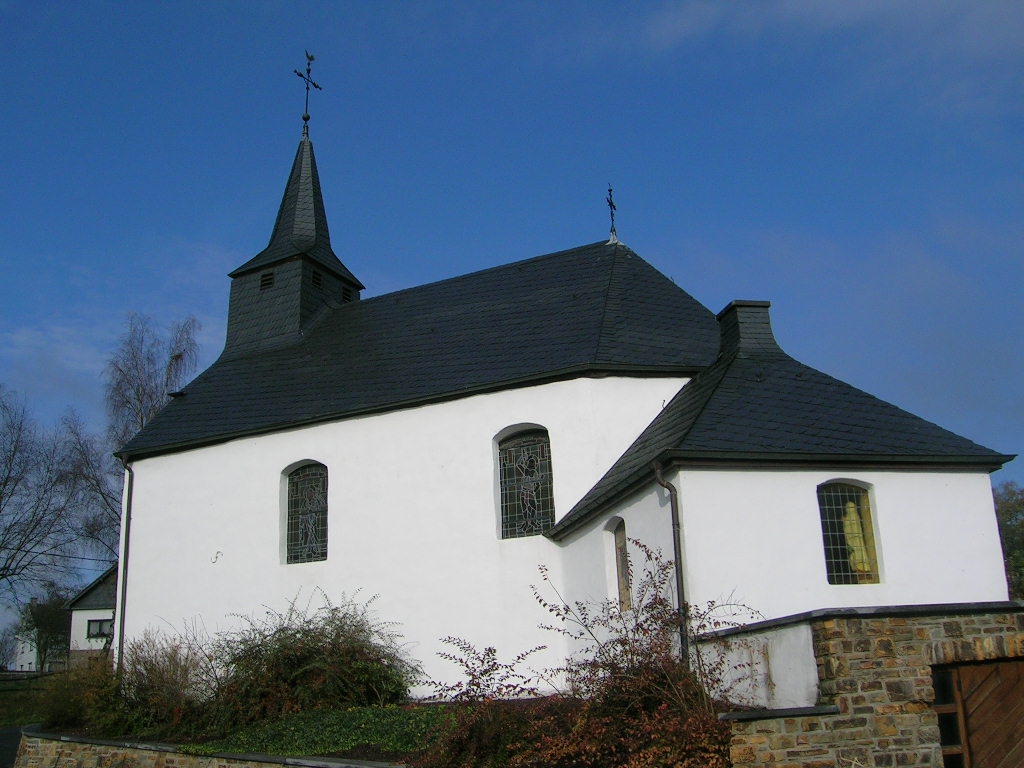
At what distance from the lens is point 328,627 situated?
47.1ft

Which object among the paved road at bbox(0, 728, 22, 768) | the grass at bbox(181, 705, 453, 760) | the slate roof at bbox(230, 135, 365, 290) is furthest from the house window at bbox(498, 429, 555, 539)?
the paved road at bbox(0, 728, 22, 768)

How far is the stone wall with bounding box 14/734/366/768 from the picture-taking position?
10.8 m

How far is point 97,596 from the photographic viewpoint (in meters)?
34.8

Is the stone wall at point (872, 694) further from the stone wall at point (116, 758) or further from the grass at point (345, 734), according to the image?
the stone wall at point (116, 758)

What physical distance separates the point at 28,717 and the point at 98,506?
6.05 metres

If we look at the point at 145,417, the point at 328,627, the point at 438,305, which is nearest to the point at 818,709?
the point at 328,627

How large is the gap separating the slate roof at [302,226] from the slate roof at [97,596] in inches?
719

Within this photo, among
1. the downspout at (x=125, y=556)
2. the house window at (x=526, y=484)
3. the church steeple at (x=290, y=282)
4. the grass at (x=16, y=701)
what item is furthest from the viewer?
the grass at (x=16, y=701)

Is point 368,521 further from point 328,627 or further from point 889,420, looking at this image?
point 889,420

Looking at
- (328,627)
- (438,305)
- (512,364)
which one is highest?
(438,305)

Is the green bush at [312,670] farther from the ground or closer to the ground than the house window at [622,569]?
closer to the ground

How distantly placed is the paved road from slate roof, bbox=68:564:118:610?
11317 millimetres

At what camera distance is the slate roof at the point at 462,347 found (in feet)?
48.5

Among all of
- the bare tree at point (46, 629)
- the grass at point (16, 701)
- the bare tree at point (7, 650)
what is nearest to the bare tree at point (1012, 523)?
the grass at point (16, 701)
